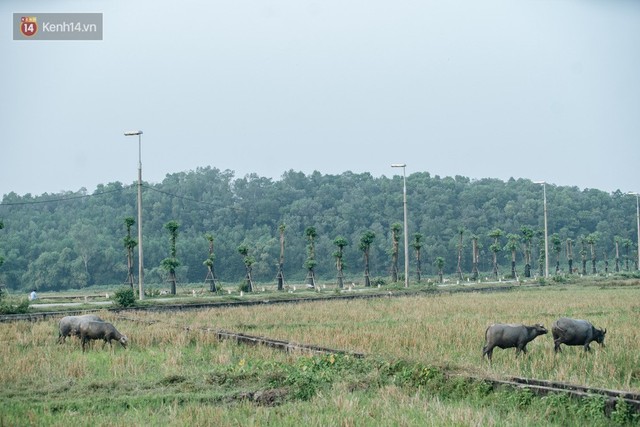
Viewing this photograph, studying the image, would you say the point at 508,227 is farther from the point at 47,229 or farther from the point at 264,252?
the point at 47,229

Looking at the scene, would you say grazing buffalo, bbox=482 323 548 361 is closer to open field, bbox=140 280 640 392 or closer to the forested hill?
open field, bbox=140 280 640 392

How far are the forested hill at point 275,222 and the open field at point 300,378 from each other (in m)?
57.7

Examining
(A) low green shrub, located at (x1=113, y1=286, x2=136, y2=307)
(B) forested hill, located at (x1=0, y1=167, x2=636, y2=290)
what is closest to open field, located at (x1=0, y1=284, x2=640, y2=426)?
(A) low green shrub, located at (x1=113, y1=286, x2=136, y2=307)

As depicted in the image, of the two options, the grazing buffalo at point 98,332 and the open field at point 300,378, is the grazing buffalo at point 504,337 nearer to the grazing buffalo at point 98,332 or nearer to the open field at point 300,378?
the open field at point 300,378

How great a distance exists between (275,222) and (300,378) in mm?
90423

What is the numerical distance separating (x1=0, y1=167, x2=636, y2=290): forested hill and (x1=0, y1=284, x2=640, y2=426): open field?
57.7m

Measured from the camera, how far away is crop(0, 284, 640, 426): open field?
11.7m

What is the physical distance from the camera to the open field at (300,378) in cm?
1173

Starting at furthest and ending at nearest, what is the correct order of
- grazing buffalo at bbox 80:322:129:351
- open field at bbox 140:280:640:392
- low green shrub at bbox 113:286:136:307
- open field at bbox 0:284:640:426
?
1. low green shrub at bbox 113:286:136:307
2. grazing buffalo at bbox 80:322:129:351
3. open field at bbox 140:280:640:392
4. open field at bbox 0:284:640:426

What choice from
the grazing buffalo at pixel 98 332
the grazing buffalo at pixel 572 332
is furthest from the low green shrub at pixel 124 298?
the grazing buffalo at pixel 572 332

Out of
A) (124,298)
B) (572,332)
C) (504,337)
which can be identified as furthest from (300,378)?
(124,298)

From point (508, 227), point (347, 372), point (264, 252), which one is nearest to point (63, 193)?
point (264, 252)

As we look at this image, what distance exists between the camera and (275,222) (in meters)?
104

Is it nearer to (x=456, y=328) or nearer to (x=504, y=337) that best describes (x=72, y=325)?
(x=456, y=328)
